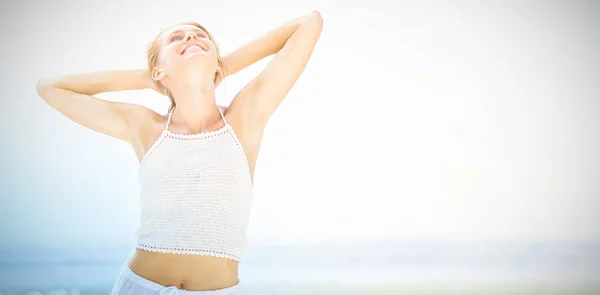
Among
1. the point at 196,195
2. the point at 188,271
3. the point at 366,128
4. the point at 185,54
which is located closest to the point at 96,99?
the point at 185,54

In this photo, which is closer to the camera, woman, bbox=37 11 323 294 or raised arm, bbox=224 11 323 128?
woman, bbox=37 11 323 294

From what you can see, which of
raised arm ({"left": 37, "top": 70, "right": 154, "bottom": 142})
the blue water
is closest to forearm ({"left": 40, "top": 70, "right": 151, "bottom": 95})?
raised arm ({"left": 37, "top": 70, "right": 154, "bottom": 142})

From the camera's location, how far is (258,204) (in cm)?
224

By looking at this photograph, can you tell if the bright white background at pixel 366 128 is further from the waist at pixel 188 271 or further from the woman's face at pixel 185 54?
the waist at pixel 188 271

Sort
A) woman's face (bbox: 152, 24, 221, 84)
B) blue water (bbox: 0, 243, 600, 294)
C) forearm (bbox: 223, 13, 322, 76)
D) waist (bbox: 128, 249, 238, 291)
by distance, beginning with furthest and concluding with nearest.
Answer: blue water (bbox: 0, 243, 600, 294) < forearm (bbox: 223, 13, 322, 76) < woman's face (bbox: 152, 24, 221, 84) < waist (bbox: 128, 249, 238, 291)

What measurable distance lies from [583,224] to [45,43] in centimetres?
207

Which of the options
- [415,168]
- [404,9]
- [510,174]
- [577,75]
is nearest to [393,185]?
[415,168]

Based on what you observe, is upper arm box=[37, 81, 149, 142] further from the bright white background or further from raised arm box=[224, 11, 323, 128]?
the bright white background

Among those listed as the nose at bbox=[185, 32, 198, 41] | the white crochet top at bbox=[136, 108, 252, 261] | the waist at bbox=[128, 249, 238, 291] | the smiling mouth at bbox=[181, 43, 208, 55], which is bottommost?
the waist at bbox=[128, 249, 238, 291]

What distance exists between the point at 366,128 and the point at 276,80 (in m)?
0.79

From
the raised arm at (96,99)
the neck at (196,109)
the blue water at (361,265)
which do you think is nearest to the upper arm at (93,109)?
the raised arm at (96,99)

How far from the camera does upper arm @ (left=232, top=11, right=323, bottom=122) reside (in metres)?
1.57

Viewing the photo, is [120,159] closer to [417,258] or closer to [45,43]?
[45,43]

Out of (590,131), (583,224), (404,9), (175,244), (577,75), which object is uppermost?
(404,9)
